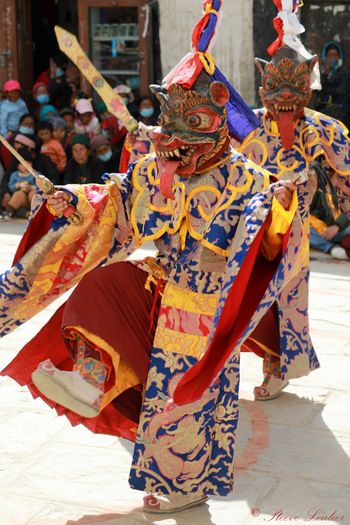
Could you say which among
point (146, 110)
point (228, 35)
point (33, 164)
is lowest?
point (33, 164)

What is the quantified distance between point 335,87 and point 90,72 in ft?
17.3

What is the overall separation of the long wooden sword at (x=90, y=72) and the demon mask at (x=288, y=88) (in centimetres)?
71

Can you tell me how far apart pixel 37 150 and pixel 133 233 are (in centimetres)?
616

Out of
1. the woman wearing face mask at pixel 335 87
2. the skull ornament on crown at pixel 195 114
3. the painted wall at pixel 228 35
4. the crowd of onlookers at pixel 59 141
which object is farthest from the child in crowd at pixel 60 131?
the skull ornament on crown at pixel 195 114

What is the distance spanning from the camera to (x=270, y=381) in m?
4.24

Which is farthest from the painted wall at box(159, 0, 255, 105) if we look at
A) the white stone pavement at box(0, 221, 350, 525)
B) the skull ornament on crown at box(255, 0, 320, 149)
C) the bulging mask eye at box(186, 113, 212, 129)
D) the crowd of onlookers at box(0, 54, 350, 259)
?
the bulging mask eye at box(186, 113, 212, 129)

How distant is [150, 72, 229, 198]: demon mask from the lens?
9.67 ft

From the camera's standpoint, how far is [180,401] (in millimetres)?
2701

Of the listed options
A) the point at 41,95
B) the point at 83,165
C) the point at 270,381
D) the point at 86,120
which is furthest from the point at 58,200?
the point at 41,95

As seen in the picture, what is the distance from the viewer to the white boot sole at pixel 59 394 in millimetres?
2777

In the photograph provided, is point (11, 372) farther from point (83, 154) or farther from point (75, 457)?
point (83, 154)

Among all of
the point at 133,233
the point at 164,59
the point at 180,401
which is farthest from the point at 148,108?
the point at 180,401

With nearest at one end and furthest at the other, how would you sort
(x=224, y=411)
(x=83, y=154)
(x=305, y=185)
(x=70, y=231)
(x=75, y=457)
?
1. (x=224, y=411)
2. (x=70, y=231)
3. (x=75, y=457)
4. (x=305, y=185)
5. (x=83, y=154)

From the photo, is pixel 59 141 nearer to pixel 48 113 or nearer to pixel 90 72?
pixel 48 113
